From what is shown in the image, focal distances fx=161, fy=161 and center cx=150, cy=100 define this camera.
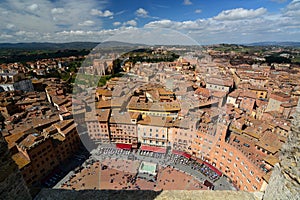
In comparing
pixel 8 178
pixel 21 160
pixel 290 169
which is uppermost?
pixel 290 169

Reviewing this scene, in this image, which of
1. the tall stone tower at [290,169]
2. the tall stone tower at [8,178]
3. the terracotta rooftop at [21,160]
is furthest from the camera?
Result: the terracotta rooftop at [21,160]

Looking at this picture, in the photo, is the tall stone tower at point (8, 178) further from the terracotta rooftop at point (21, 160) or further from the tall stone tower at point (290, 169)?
the terracotta rooftop at point (21, 160)

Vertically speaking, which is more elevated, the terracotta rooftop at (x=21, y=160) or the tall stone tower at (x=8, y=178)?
the tall stone tower at (x=8, y=178)

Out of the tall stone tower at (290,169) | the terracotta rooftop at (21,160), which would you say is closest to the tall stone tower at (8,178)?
the tall stone tower at (290,169)

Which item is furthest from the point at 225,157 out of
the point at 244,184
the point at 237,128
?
the point at 237,128

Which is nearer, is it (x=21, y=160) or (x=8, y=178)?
(x=8, y=178)

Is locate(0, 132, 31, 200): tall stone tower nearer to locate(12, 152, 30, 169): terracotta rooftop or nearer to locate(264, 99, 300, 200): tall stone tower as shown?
locate(264, 99, 300, 200): tall stone tower

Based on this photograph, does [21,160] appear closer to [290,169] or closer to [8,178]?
[8,178]

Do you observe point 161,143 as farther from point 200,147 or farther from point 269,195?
point 269,195

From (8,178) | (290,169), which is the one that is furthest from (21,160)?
(290,169)

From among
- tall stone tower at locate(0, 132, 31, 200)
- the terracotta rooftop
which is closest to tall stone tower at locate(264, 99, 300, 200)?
tall stone tower at locate(0, 132, 31, 200)
